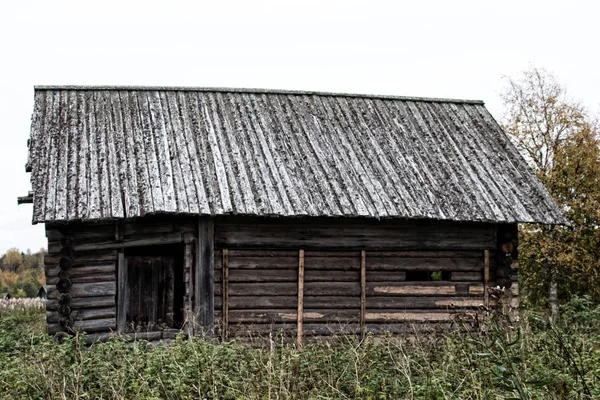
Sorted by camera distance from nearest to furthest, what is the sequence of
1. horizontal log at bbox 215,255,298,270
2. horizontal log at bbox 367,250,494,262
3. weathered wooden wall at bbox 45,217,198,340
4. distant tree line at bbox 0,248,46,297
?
weathered wooden wall at bbox 45,217,198,340, horizontal log at bbox 215,255,298,270, horizontal log at bbox 367,250,494,262, distant tree line at bbox 0,248,46,297

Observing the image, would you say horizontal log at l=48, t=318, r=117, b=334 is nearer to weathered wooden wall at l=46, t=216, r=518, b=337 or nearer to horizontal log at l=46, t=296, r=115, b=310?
weathered wooden wall at l=46, t=216, r=518, b=337

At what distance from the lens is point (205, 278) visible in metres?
11.0

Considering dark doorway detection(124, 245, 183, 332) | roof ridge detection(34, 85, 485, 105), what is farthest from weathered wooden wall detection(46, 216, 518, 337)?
roof ridge detection(34, 85, 485, 105)

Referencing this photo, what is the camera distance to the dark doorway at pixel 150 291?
1151cm

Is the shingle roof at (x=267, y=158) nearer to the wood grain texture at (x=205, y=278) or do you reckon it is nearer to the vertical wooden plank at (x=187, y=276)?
the wood grain texture at (x=205, y=278)

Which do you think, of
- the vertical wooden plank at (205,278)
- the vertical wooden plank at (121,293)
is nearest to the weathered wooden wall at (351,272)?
the vertical wooden plank at (205,278)

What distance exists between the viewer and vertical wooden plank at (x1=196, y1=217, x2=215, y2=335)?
11000 mm

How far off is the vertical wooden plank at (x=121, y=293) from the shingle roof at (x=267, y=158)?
0.91m

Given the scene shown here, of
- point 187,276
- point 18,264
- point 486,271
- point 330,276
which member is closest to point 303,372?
point 187,276

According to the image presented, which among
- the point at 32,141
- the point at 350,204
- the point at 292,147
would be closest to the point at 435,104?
the point at 292,147

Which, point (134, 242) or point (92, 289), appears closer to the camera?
point (92, 289)

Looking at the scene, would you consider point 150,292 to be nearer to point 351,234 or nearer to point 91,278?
point 91,278

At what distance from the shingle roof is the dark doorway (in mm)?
1229

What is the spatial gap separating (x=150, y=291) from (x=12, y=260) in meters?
67.1
